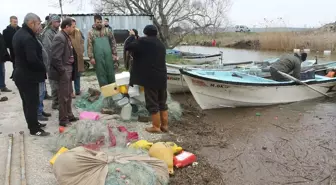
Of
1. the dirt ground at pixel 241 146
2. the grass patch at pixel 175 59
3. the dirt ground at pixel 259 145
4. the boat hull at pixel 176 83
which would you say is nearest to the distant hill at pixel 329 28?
the grass patch at pixel 175 59

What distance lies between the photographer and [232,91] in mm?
8906

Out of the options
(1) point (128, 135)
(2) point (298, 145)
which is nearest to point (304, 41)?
(2) point (298, 145)

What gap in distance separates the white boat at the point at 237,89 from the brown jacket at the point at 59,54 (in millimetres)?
3666

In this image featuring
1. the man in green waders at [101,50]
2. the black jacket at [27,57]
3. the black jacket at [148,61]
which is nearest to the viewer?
the black jacket at [27,57]

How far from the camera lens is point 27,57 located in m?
4.69

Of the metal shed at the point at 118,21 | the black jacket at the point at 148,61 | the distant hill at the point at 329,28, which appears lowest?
the black jacket at the point at 148,61

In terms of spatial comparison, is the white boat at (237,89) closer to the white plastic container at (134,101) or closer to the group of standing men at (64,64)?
the white plastic container at (134,101)

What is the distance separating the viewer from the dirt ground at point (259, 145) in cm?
482

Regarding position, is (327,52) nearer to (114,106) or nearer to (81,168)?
(114,106)

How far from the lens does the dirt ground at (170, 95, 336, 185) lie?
190 inches

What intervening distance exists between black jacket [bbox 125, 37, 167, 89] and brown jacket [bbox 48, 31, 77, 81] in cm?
99

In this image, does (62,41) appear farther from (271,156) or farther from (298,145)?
(298,145)

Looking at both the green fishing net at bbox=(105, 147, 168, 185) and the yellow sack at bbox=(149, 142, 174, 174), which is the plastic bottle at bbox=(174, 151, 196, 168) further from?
the green fishing net at bbox=(105, 147, 168, 185)

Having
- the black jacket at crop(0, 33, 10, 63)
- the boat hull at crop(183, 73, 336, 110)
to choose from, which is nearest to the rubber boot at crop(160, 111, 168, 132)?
the boat hull at crop(183, 73, 336, 110)
